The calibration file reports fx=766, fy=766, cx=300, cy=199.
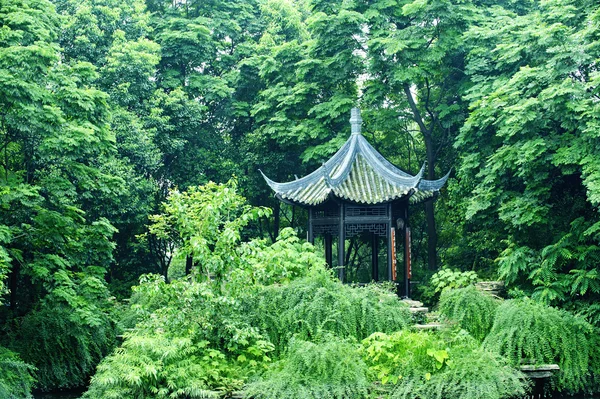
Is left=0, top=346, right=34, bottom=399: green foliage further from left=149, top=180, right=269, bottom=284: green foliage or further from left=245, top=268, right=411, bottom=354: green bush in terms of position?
left=245, top=268, right=411, bottom=354: green bush

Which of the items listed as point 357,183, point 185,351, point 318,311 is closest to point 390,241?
point 357,183

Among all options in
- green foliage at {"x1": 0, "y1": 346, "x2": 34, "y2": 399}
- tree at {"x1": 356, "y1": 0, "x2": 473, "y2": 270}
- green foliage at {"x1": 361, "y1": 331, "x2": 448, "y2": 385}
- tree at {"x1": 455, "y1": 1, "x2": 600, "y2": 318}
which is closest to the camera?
green foliage at {"x1": 361, "y1": 331, "x2": 448, "y2": 385}

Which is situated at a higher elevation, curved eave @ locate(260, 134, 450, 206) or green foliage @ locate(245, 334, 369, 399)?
curved eave @ locate(260, 134, 450, 206)

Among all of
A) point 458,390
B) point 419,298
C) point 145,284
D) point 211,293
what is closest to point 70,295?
point 145,284

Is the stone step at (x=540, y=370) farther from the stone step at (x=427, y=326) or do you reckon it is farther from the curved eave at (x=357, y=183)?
the curved eave at (x=357, y=183)

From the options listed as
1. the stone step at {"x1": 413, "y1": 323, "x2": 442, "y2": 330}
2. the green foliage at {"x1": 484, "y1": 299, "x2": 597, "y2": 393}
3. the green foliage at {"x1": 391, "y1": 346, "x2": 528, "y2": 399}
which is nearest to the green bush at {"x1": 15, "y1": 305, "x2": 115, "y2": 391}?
the stone step at {"x1": 413, "y1": 323, "x2": 442, "y2": 330}

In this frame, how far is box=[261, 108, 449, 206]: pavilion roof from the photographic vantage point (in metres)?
13.4

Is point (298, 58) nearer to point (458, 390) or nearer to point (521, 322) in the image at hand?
point (521, 322)

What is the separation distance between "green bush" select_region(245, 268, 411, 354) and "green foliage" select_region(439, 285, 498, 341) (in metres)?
0.73

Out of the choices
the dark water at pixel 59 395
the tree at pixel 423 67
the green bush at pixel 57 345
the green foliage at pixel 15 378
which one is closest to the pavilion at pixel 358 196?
the tree at pixel 423 67

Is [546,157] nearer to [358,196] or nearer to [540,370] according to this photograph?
[358,196]

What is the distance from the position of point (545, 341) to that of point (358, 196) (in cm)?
412

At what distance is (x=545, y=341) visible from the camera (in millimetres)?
10906

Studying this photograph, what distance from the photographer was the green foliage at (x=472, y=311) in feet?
37.6
